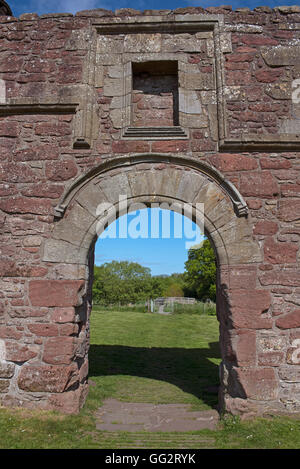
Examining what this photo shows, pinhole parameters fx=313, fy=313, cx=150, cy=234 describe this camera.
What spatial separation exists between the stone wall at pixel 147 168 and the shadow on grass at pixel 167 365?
1.50 meters

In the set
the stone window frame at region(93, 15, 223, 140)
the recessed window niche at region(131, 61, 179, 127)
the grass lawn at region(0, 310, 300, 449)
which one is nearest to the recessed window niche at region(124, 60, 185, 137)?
the recessed window niche at region(131, 61, 179, 127)

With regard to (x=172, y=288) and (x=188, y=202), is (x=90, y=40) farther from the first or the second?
(x=172, y=288)

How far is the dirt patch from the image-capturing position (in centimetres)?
393

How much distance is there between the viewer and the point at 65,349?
4117mm

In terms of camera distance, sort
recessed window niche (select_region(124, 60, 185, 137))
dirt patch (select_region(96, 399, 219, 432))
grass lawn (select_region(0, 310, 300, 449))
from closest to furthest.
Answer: grass lawn (select_region(0, 310, 300, 449)), dirt patch (select_region(96, 399, 219, 432)), recessed window niche (select_region(124, 60, 185, 137))

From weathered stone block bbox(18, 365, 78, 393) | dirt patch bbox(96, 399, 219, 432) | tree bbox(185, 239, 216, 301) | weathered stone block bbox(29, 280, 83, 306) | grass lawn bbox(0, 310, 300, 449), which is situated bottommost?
dirt patch bbox(96, 399, 219, 432)

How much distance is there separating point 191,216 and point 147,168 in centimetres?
94

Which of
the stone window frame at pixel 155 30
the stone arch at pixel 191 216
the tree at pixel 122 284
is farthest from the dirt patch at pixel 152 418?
the tree at pixel 122 284

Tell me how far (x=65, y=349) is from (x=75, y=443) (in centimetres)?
109

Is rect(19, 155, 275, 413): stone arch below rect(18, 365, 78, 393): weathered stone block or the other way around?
Result: the other way around

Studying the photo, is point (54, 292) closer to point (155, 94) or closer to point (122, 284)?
point (155, 94)

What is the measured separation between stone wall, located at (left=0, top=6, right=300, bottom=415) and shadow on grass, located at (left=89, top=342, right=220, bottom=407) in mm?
1498

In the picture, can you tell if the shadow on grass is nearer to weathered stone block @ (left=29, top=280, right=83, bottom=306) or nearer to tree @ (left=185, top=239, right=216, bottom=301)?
weathered stone block @ (left=29, top=280, right=83, bottom=306)

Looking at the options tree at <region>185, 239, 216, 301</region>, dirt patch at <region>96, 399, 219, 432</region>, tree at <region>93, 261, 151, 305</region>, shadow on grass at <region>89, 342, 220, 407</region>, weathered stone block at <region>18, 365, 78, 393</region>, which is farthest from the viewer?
tree at <region>93, 261, 151, 305</region>
